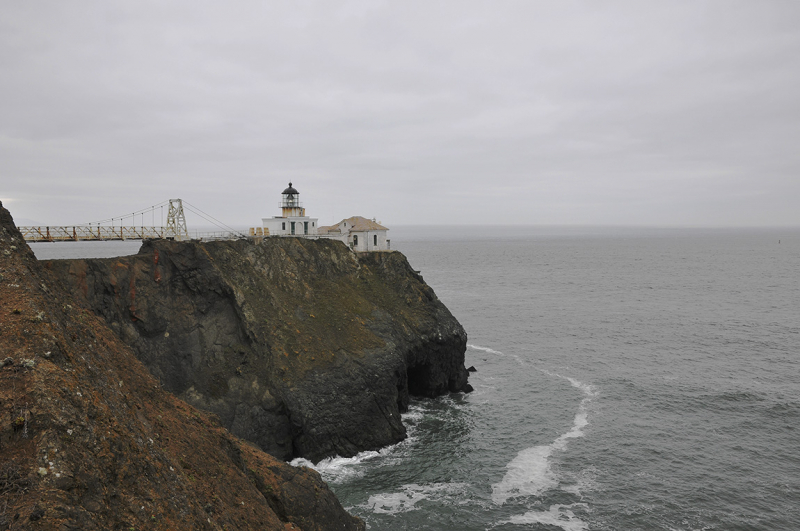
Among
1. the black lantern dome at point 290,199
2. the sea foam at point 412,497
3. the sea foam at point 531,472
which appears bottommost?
the sea foam at point 412,497

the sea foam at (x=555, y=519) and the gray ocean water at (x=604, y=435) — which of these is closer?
the sea foam at (x=555, y=519)

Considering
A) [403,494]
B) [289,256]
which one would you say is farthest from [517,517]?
[289,256]

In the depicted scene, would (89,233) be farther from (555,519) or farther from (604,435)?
(604,435)

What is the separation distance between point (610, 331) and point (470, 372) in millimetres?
29089

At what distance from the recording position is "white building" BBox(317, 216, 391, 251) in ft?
213

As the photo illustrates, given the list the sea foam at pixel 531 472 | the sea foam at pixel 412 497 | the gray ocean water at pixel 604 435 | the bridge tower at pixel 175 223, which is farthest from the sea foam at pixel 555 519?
the bridge tower at pixel 175 223

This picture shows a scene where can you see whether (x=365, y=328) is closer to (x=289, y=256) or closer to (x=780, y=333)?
(x=289, y=256)

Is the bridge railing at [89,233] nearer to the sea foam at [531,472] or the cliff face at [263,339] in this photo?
the cliff face at [263,339]

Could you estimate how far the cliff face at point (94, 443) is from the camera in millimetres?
13398

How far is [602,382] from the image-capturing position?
183 feet

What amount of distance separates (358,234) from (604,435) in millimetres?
36390

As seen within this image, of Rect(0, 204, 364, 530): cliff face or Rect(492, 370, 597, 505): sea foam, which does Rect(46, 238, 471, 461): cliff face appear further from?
Rect(0, 204, 364, 530): cliff face

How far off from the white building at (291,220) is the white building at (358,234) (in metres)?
1.69

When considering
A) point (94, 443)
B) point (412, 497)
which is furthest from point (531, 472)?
point (94, 443)
